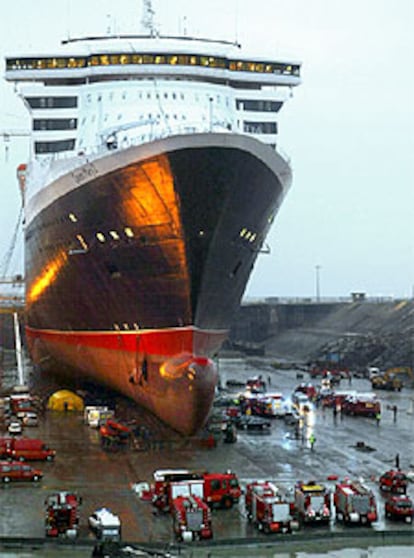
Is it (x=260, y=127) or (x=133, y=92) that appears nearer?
(x=133, y=92)

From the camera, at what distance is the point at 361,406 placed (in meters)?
35.6

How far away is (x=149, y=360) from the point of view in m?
25.9

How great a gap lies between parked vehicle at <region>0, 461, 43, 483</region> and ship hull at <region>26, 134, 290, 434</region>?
5.22m

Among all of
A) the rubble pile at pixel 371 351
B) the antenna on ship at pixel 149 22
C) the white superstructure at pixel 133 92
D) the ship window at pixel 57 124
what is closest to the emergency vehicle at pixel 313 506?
the white superstructure at pixel 133 92

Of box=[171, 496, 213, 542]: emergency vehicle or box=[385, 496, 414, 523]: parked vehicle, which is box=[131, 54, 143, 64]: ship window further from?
box=[385, 496, 414, 523]: parked vehicle

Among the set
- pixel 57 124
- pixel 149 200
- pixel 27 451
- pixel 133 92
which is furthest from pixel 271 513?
pixel 57 124

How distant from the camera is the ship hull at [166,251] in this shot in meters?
24.2

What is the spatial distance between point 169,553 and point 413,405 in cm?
2649

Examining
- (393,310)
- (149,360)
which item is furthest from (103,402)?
(393,310)

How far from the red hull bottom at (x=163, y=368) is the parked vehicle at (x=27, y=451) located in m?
4.02

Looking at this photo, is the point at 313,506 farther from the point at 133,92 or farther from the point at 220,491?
the point at 133,92

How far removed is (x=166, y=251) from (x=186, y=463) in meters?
6.75

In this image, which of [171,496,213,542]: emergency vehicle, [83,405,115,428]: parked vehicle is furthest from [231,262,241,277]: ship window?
[171,496,213,542]: emergency vehicle

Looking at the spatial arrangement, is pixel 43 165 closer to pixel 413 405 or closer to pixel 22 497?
pixel 22 497
